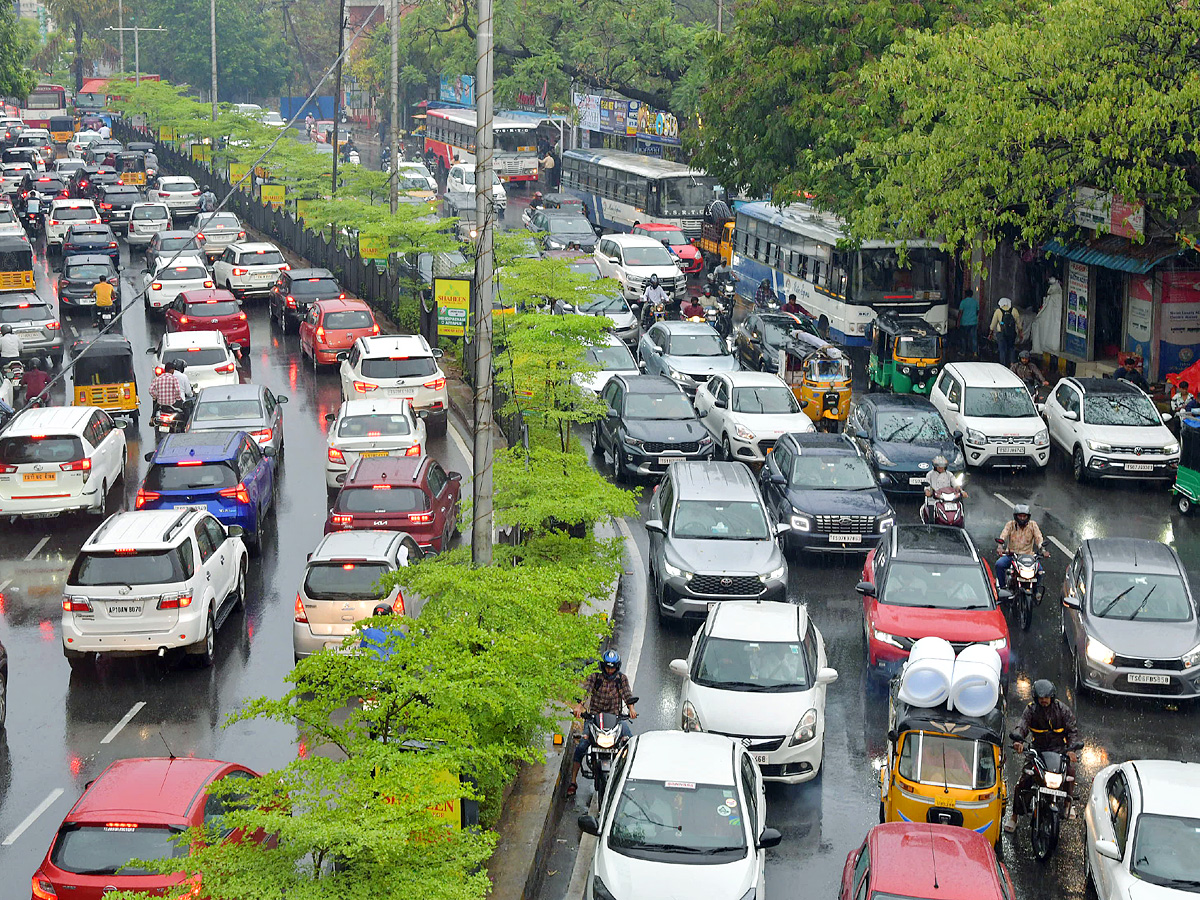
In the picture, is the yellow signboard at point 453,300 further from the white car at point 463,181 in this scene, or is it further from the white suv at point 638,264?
the white car at point 463,181

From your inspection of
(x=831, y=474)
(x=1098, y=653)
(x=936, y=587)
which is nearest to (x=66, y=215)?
(x=831, y=474)

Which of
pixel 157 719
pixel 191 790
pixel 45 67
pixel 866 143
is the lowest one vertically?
pixel 157 719

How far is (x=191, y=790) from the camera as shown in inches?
435

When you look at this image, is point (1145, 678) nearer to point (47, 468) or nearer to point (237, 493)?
point (237, 493)

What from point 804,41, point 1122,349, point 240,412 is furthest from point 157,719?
point 804,41

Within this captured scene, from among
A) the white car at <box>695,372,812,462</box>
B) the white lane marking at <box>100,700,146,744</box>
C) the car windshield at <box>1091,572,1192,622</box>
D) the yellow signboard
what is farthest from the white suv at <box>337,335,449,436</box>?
the car windshield at <box>1091,572,1192,622</box>

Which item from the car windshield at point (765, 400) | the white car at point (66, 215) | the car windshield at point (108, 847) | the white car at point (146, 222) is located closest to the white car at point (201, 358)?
the car windshield at point (765, 400)

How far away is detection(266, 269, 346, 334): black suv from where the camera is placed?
3881cm

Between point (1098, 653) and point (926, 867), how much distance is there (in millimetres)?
7076

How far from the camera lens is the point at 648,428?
25906 mm

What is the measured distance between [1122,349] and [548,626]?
23.1 meters

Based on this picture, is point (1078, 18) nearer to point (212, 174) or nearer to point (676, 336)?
point (676, 336)

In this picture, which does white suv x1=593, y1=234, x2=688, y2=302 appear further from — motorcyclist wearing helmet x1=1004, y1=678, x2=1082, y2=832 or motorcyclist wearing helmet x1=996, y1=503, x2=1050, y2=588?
motorcyclist wearing helmet x1=1004, y1=678, x2=1082, y2=832

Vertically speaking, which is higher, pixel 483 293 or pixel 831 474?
pixel 483 293
